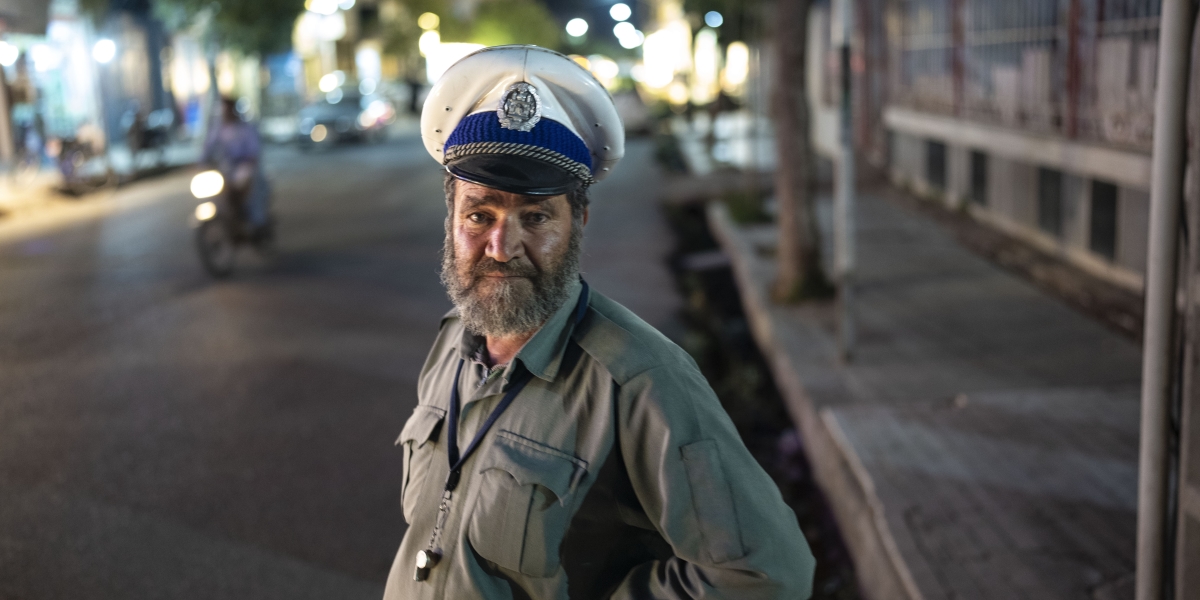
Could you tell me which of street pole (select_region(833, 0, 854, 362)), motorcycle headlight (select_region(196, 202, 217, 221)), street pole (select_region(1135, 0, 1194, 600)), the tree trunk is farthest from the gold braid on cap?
motorcycle headlight (select_region(196, 202, 217, 221))

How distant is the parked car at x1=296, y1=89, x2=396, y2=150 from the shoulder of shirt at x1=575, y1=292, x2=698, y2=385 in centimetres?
2913

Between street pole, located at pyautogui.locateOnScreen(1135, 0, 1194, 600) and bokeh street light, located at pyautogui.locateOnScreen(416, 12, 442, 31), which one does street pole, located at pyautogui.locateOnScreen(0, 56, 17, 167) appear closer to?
street pole, located at pyautogui.locateOnScreen(1135, 0, 1194, 600)

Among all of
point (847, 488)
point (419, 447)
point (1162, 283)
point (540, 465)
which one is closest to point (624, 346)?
point (540, 465)

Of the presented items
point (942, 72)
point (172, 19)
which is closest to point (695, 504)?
point (942, 72)

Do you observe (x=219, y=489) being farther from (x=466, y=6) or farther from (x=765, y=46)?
(x=466, y=6)

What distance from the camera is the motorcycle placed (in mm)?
10664

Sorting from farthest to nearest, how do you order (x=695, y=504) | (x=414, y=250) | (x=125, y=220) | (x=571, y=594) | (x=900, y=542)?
(x=125, y=220) → (x=414, y=250) → (x=900, y=542) → (x=571, y=594) → (x=695, y=504)

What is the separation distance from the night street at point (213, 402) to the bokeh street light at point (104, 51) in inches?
632

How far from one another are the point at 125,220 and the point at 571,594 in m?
14.9

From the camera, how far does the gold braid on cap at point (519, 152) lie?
6.12ft

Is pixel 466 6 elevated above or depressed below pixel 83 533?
above

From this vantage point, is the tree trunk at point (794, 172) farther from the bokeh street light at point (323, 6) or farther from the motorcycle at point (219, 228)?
the bokeh street light at point (323, 6)

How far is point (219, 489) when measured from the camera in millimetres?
5234

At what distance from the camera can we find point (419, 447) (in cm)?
209
